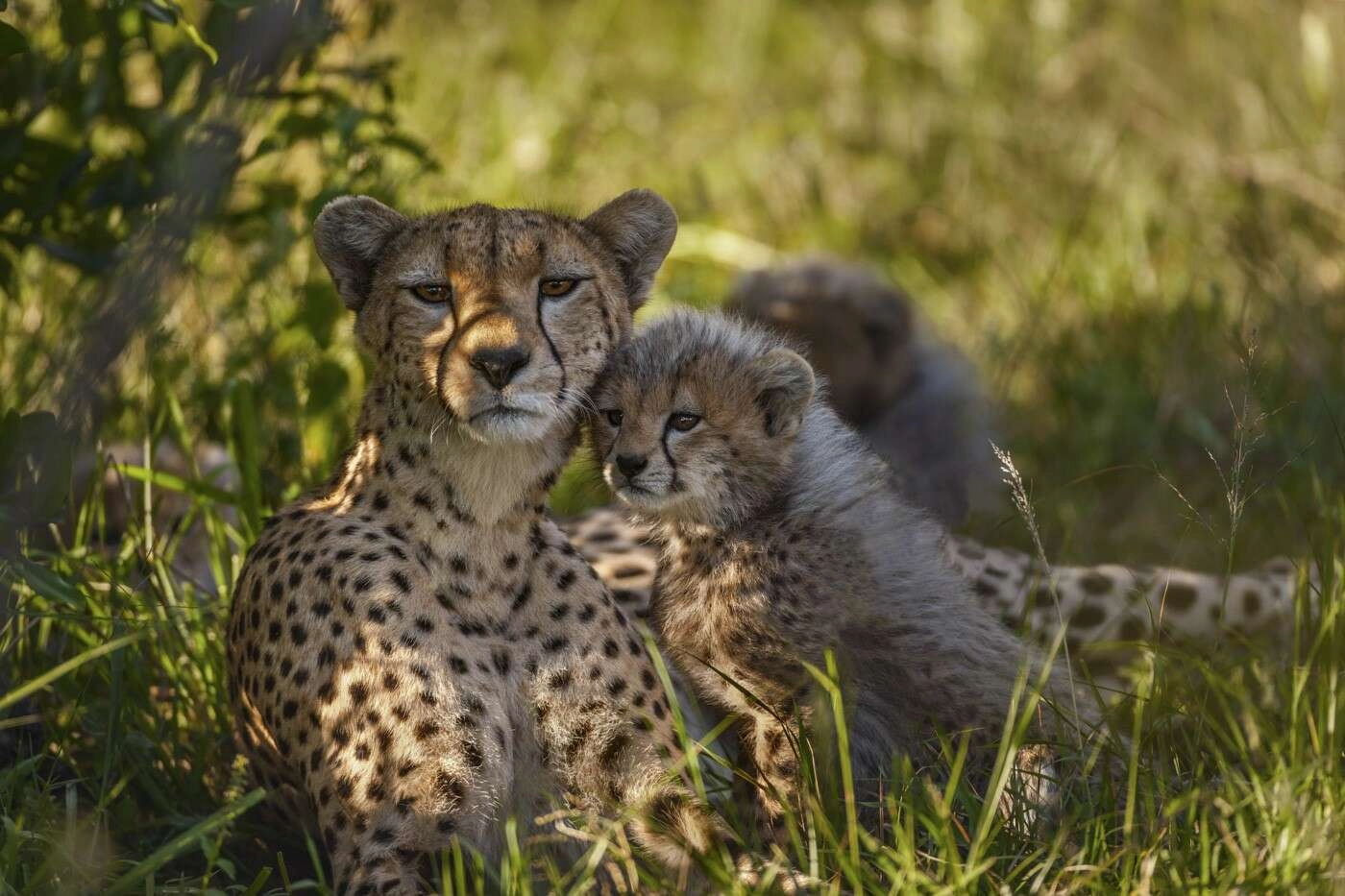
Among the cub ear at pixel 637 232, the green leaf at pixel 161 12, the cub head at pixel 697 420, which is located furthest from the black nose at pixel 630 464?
the green leaf at pixel 161 12

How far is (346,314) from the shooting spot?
168 inches

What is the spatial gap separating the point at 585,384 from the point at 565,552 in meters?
0.29

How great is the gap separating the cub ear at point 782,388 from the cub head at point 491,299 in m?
0.25

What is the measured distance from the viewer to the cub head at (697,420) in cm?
291

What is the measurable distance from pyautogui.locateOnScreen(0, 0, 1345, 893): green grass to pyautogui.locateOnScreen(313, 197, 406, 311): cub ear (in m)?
0.52

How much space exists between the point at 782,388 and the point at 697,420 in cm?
16

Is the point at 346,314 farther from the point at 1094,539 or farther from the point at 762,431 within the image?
the point at 1094,539

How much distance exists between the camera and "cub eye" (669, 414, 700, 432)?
2.99 metres

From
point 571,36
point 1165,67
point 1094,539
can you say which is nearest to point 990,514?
point 1094,539

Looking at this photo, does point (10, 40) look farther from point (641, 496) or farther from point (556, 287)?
point (641, 496)

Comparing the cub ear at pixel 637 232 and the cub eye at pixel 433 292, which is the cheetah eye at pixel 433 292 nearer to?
the cub eye at pixel 433 292

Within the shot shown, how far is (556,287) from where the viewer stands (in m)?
2.72

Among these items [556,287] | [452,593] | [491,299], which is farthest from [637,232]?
[452,593]

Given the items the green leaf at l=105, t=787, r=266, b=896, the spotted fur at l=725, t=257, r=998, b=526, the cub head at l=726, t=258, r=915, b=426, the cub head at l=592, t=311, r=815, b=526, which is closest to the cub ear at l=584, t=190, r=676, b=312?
the cub head at l=592, t=311, r=815, b=526
